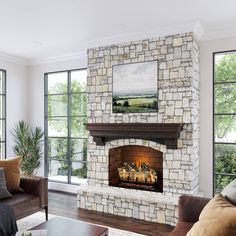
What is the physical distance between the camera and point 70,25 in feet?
13.3

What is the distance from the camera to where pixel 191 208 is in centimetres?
272

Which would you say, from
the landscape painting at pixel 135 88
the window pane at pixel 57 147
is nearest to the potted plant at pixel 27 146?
the window pane at pixel 57 147

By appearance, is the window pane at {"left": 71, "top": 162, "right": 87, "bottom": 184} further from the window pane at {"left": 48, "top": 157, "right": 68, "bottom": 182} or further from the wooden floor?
the wooden floor

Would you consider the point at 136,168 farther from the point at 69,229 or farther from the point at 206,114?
the point at 69,229

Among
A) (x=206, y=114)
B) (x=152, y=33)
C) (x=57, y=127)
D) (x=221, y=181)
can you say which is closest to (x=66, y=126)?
(x=57, y=127)

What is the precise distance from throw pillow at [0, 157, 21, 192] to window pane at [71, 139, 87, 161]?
1.87 meters

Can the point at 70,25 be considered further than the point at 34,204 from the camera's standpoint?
Yes

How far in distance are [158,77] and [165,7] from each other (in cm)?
119

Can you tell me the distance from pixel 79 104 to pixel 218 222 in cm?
436

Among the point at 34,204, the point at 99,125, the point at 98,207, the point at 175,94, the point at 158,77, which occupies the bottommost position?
the point at 98,207

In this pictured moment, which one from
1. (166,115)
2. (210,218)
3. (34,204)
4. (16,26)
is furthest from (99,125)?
(210,218)

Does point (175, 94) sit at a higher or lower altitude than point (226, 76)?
lower

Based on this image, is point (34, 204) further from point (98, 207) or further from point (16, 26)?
point (16, 26)

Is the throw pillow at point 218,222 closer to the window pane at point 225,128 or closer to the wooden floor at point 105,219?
the wooden floor at point 105,219
